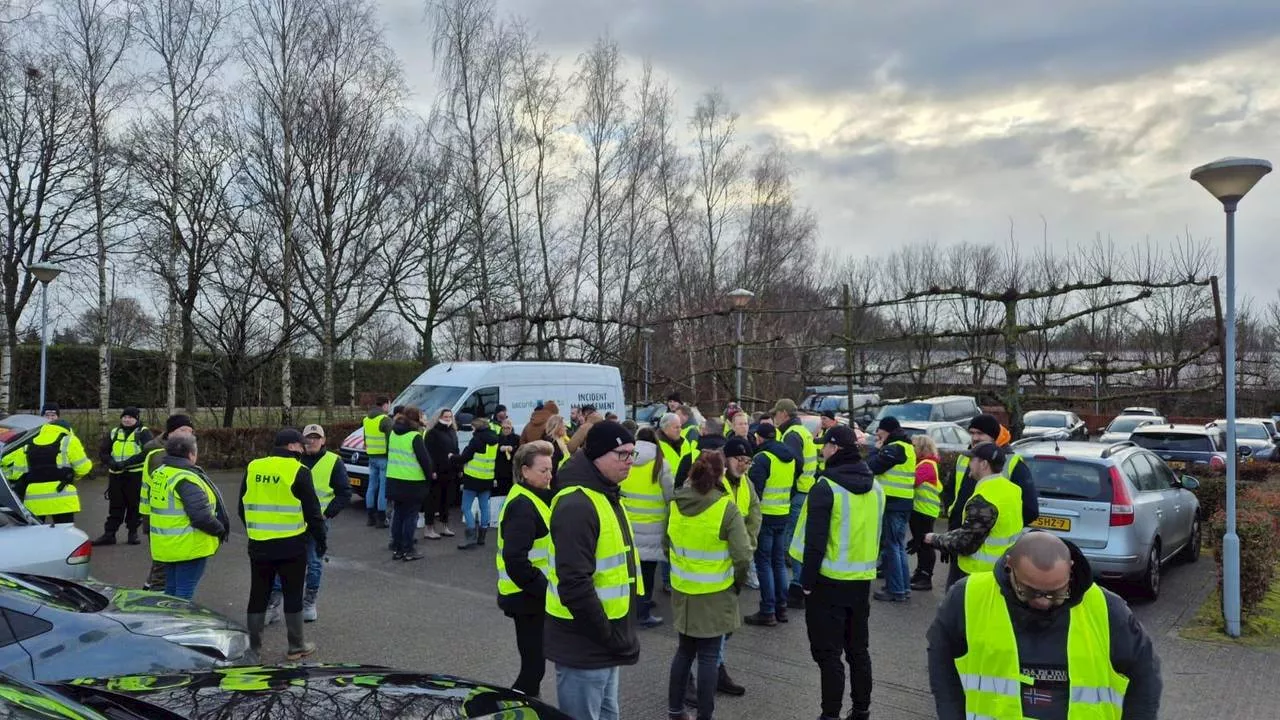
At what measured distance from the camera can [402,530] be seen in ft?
33.9

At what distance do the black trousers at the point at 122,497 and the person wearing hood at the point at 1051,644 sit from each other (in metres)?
11.2

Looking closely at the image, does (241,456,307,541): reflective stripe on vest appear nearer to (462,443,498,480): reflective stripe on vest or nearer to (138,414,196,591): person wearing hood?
(138,414,196,591): person wearing hood

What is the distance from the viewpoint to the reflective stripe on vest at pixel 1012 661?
8.95 ft

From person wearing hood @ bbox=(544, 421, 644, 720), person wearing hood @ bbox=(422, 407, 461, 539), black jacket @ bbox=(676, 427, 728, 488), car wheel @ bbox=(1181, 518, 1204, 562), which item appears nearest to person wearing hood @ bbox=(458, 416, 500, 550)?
person wearing hood @ bbox=(422, 407, 461, 539)

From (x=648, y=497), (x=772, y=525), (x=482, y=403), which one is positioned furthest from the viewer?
(x=482, y=403)

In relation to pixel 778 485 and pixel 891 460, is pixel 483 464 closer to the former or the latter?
pixel 778 485

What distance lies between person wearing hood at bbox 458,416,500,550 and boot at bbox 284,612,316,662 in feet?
13.8

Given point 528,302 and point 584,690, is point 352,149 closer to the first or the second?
point 528,302

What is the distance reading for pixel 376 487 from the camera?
A: 42.6ft

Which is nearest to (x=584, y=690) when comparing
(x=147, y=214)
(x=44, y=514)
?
(x=44, y=514)

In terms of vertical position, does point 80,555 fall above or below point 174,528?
below

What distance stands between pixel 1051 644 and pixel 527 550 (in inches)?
106

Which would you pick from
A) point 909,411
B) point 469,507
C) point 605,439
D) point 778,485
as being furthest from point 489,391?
point 605,439

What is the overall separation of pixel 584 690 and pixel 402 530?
6.93 meters
